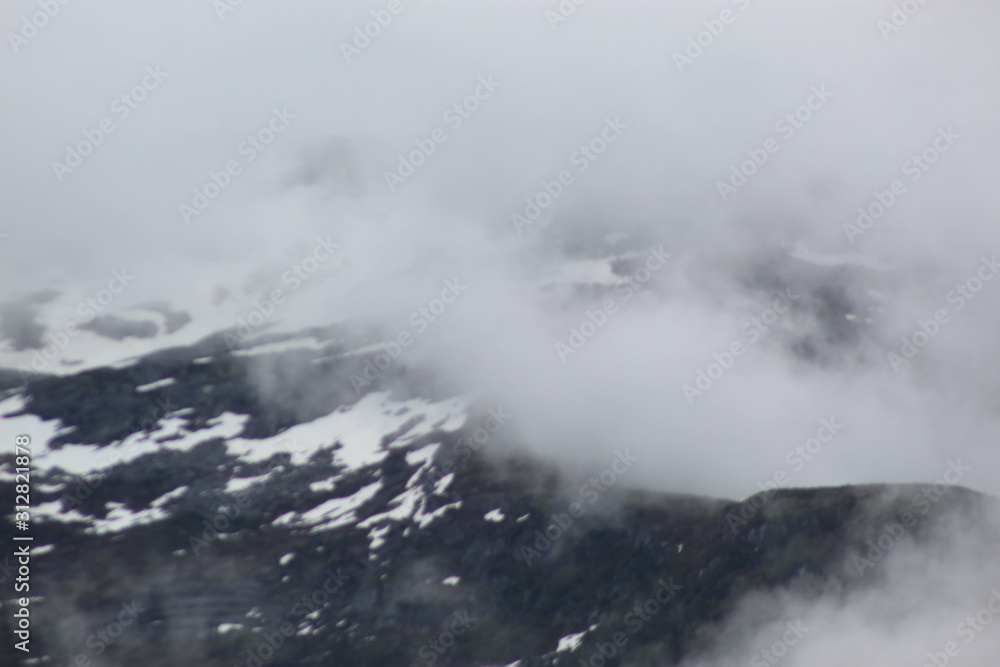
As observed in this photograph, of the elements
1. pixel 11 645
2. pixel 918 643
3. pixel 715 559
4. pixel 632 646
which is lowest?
pixel 918 643

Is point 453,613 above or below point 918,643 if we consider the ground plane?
above

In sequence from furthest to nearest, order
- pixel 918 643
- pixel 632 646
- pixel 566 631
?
pixel 566 631 → pixel 632 646 → pixel 918 643

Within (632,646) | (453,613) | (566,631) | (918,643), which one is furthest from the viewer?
(453,613)

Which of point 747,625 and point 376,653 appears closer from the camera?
point 747,625

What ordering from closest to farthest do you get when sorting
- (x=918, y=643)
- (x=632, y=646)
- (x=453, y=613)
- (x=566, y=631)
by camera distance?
(x=918, y=643), (x=632, y=646), (x=566, y=631), (x=453, y=613)

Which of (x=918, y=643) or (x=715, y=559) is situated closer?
(x=918, y=643)

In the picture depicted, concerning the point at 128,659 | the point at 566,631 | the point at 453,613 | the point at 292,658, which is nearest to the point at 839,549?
the point at 566,631

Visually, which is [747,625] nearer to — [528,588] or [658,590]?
[658,590]

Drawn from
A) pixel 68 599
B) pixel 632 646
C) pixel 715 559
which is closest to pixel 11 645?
pixel 68 599

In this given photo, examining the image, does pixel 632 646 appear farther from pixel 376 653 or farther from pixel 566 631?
pixel 376 653
